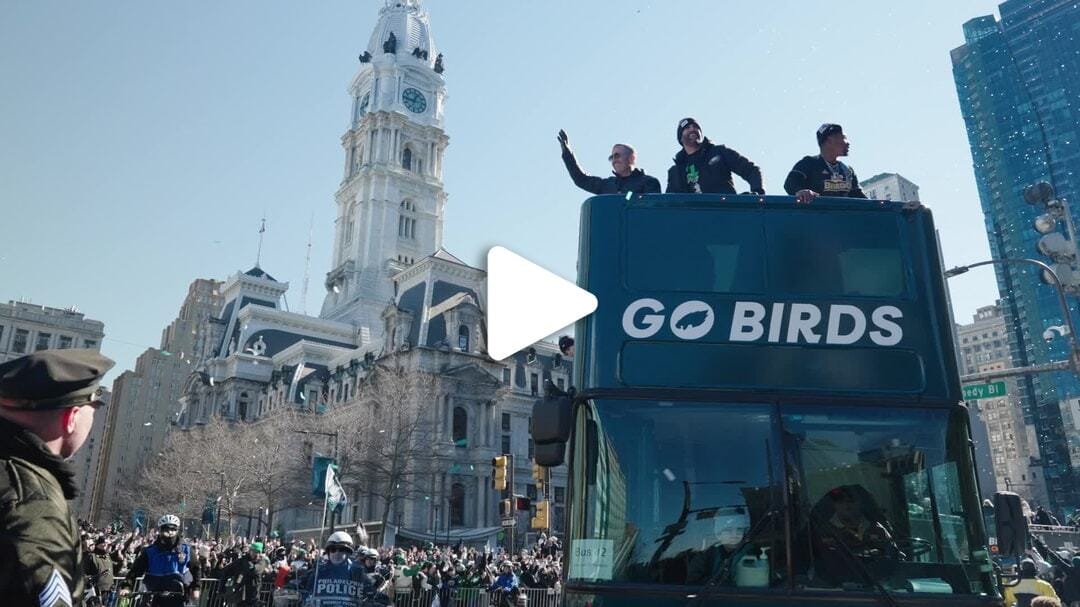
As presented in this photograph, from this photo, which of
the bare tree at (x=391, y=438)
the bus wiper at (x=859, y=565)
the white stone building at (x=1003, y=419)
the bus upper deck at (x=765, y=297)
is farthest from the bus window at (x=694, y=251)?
the white stone building at (x=1003, y=419)

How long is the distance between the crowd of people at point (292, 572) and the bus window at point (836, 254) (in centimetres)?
475

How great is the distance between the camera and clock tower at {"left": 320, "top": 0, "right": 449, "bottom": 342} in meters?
93.1

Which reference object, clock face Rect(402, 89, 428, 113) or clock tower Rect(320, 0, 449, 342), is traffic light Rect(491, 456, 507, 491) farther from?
clock face Rect(402, 89, 428, 113)

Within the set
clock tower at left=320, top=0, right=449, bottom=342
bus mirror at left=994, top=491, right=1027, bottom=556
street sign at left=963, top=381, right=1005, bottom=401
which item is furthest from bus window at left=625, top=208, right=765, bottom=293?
clock tower at left=320, top=0, right=449, bottom=342

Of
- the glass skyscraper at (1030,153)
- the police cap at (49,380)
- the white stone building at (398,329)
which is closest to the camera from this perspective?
the police cap at (49,380)

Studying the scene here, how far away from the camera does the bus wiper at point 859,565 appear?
459 centimetres

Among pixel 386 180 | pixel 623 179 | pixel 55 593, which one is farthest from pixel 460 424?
pixel 55 593

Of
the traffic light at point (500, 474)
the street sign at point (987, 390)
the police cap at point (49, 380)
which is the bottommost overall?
the police cap at point (49, 380)

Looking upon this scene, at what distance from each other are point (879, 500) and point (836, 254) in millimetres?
1817

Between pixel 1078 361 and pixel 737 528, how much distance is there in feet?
42.9

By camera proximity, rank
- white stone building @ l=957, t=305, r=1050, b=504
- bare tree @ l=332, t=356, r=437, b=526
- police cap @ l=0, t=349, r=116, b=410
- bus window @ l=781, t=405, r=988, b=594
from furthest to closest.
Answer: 1. white stone building @ l=957, t=305, r=1050, b=504
2. bare tree @ l=332, t=356, r=437, b=526
3. bus window @ l=781, t=405, r=988, b=594
4. police cap @ l=0, t=349, r=116, b=410

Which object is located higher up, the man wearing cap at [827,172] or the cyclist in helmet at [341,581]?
the man wearing cap at [827,172]

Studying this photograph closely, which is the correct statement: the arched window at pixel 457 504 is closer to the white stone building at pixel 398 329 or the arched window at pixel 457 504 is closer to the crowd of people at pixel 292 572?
the white stone building at pixel 398 329

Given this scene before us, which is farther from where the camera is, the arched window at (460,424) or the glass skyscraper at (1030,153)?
the glass skyscraper at (1030,153)
